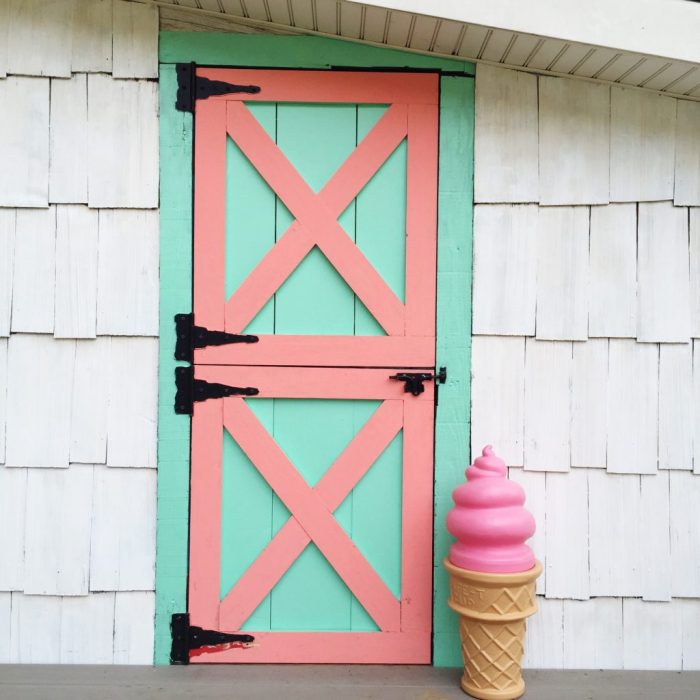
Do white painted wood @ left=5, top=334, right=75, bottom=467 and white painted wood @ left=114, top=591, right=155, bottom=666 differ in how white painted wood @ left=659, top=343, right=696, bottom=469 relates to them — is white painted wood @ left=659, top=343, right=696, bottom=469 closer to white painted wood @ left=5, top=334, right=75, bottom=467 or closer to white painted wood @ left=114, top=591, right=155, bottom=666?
white painted wood @ left=114, top=591, right=155, bottom=666

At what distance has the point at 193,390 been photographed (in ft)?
9.24

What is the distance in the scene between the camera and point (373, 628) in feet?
9.30

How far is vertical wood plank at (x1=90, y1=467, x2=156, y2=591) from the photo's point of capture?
2820 mm

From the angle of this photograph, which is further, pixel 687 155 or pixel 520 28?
pixel 687 155

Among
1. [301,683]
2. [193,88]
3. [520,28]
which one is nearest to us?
[520,28]

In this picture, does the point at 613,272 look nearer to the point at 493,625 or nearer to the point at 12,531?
the point at 493,625

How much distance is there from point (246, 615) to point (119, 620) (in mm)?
506

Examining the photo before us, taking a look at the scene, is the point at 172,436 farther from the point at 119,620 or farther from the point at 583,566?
the point at 583,566

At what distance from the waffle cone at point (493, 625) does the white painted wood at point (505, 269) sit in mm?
941

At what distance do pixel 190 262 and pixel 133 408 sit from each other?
0.63 meters

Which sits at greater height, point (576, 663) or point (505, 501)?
point (505, 501)

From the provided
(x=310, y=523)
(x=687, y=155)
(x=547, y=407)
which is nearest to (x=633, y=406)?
(x=547, y=407)

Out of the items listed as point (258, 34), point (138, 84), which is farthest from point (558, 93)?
point (138, 84)

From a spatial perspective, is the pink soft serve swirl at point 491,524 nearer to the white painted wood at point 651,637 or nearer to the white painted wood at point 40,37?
the white painted wood at point 651,637
